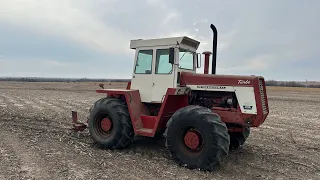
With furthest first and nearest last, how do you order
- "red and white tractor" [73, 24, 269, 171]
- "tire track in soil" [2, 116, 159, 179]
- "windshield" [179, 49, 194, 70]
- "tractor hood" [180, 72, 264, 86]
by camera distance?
"windshield" [179, 49, 194, 70], "tractor hood" [180, 72, 264, 86], "red and white tractor" [73, 24, 269, 171], "tire track in soil" [2, 116, 159, 179]

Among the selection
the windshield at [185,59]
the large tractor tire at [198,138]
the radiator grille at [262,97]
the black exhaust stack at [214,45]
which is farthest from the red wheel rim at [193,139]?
the black exhaust stack at [214,45]

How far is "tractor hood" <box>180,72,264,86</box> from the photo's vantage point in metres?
7.57

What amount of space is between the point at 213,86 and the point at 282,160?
2.61 metres

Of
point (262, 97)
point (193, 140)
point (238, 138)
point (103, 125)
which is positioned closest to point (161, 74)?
point (193, 140)

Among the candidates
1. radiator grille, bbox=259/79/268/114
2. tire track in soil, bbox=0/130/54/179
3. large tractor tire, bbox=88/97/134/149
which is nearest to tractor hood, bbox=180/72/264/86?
radiator grille, bbox=259/79/268/114

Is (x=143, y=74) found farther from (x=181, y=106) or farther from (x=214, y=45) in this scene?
(x=214, y=45)

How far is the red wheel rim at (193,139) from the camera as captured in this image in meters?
7.25

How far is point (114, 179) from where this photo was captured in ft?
21.0

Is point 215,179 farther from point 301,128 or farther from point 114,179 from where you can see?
point 301,128

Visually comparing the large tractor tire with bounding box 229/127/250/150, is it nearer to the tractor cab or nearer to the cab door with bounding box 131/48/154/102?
the tractor cab

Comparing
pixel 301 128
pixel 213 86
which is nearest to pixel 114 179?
pixel 213 86

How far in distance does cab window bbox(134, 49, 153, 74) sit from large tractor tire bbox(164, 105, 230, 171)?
1.90 meters

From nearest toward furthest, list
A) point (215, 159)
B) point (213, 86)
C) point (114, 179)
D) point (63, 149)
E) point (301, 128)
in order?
point (114, 179), point (215, 159), point (213, 86), point (63, 149), point (301, 128)

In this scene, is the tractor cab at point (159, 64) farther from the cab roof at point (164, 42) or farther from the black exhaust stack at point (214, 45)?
the black exhaust stack at point (214, 45)
